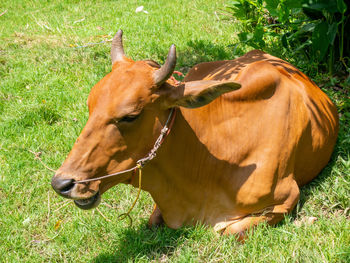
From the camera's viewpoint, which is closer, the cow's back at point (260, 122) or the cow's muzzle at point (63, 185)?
the cow's muzzle at point (63, 185)

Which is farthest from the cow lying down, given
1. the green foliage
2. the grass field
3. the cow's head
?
the green foliage

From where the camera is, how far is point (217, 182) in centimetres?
299

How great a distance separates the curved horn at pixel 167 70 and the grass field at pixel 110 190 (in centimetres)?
119

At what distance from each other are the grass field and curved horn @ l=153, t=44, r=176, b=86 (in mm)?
1192

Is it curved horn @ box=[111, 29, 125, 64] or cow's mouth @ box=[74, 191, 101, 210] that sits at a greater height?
curved horn @ box=[111, 29, 125, 64]

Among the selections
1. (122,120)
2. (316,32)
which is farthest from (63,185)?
(316,32)

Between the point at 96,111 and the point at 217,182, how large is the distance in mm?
1042

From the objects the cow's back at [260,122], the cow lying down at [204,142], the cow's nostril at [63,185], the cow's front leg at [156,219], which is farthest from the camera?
the cow's front leg at [156,219]

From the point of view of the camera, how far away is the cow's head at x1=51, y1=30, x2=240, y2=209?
2.46m

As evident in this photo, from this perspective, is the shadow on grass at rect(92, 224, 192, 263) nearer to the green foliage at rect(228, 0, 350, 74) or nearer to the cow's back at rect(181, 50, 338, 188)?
the cow's back at rect(181, 50, 338, 188)

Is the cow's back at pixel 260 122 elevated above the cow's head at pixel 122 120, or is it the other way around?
the cow's head at pixel 122 120

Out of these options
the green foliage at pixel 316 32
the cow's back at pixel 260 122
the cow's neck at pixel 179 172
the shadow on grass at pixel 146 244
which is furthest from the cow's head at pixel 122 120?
the green foliage at pixel 316 32

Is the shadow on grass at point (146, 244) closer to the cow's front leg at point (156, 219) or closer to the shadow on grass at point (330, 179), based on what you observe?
the cow's front leg at point (156, 219)

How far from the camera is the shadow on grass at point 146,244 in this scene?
2980mm
